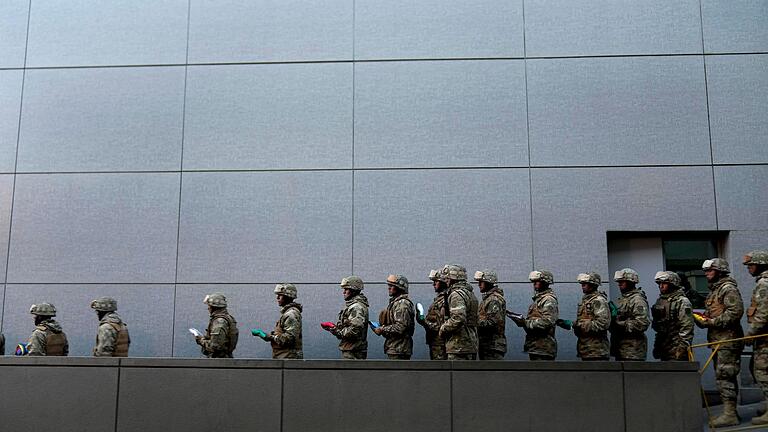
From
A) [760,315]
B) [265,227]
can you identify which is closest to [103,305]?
[265,227]

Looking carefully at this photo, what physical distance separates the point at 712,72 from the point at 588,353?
6.30 metres

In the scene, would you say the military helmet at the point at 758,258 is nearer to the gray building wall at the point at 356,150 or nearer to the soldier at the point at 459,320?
the gray building wall at the point at 356,150

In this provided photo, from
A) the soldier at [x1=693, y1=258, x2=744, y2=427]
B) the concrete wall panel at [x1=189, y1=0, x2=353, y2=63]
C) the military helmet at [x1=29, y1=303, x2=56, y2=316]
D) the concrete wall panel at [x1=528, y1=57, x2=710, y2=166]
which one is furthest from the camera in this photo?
the concrete wall panel at [x1=189, y1=0, x2=353, y2=63]

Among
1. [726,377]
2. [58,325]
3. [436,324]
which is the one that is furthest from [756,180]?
[58,325]

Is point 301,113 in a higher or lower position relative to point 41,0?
lower

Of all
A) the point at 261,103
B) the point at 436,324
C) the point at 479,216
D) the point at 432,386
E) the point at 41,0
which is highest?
the point at 41,0

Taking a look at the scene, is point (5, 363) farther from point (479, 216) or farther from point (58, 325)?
point (479, 216)

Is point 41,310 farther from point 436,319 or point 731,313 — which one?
point 731,313

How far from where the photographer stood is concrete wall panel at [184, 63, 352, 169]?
13930 millimetres

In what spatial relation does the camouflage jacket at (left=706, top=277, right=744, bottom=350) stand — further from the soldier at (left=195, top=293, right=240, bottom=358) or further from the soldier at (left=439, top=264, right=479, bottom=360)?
the soldier at (left=195, top=293, right=240, bottom=358)

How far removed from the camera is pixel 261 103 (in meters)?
14.2

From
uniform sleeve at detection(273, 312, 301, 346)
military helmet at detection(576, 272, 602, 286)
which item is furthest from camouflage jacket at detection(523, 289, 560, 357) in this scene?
uniform sleeve at detection(273, 312, 301, 346)

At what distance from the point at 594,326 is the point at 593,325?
0.02 metres

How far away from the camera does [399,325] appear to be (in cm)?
1120
